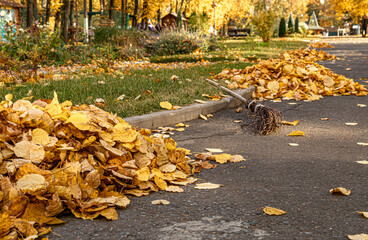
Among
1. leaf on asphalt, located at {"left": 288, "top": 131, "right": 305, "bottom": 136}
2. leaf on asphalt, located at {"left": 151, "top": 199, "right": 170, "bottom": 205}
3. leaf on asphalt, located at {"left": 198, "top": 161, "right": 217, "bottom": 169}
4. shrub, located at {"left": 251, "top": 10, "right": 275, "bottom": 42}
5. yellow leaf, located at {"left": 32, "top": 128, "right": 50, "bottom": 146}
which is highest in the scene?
shrub, located at {"left": 251, "top": 10, "right": 275, "bottom": 42}

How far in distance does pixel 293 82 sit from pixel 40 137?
505 cm

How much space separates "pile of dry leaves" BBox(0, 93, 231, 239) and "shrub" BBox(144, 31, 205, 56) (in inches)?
479

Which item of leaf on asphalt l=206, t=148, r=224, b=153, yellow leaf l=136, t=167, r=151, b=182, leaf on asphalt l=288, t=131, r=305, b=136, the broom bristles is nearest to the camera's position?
yellow leaf l=136, t=167, r=151, b=182

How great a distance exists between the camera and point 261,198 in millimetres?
2648

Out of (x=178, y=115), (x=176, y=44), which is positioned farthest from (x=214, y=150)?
(x=176, y=44)

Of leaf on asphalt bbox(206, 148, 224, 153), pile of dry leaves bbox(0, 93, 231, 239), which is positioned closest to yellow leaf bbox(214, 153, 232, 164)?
leaf on asphalt bbox(206, 148, 224, 153)

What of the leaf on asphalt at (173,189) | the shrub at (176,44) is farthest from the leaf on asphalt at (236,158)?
the shrub at (176,44)

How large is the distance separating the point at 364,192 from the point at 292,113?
9.55 feet

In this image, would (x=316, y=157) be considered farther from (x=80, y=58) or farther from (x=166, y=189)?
(x=80, y=58)

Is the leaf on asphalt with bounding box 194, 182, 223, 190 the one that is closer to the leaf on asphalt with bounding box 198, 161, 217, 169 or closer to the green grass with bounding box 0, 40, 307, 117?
the leaf on asphalt with bounding box 198, 161, 217, 169

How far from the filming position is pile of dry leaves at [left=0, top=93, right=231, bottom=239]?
7.46 ft

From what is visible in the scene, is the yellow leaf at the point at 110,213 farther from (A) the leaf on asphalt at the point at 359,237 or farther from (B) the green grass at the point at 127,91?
(B) the green grass at the point at 127,91

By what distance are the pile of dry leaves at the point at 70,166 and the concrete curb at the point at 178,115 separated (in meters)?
1.03

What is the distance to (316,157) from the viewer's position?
3.58 m
